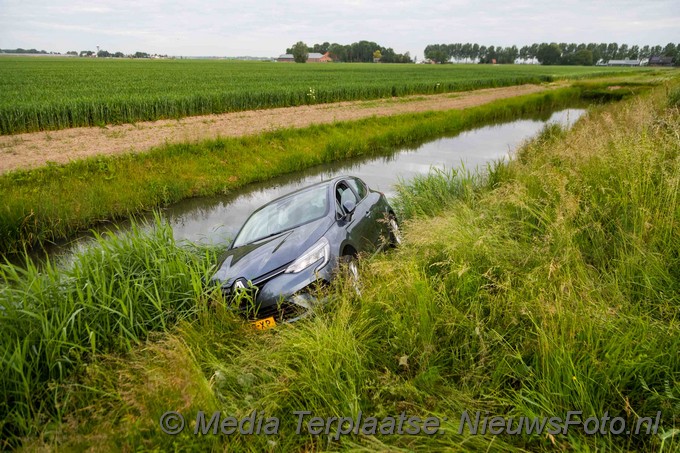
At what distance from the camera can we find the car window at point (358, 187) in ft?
21.2

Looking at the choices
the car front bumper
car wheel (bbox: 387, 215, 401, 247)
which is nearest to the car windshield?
the car front bumper

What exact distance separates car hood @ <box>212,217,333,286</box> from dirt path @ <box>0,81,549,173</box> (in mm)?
9656

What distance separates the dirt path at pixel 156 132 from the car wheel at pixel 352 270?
10.6 meters

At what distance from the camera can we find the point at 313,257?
4309 mm

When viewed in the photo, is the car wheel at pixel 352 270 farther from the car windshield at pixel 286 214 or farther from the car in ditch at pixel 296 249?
the car windshield at pixel 286 214

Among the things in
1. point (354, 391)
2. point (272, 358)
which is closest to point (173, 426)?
point (272, 358)

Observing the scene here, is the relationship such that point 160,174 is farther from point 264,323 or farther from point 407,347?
point 407,347

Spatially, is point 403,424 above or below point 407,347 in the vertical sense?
below

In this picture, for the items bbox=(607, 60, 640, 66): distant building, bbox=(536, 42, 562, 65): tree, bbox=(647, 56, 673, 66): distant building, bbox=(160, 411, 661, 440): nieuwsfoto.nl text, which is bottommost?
bbox=(160, 411, 661, 440): nieuwsfoto.nl text

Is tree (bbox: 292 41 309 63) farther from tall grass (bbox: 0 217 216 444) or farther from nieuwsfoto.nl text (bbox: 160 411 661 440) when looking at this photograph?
nieuwsfoto.nl text (bbox: 160 411 661 440)

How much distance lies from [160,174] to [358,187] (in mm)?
7223

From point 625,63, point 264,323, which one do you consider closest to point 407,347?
point 264,323

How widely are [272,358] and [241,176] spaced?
976 cm

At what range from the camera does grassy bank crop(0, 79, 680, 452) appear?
89.8 inches
